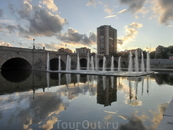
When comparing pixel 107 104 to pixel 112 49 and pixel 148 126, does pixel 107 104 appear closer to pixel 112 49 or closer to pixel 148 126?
pixel 148 126

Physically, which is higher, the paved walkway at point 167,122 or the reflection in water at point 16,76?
the reflection in water at point 16,76

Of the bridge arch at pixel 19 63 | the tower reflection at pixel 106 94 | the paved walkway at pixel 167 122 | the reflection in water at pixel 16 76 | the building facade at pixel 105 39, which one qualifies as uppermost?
the building facade at pixel 105 39

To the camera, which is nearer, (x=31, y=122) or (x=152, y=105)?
(x=31, y=122)

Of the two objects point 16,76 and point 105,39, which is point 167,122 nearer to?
point 16,76

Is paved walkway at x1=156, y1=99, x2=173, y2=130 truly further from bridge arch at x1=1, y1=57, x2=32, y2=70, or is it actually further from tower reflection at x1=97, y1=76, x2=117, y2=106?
bridge arch at x1=1, y1=57, x2=32, y2=70

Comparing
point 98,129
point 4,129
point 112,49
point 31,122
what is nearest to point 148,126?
point 98,129

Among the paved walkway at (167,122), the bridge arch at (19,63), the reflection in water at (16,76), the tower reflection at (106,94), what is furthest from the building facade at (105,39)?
the paved walkway at (167,122)

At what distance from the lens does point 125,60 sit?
73.3 metres

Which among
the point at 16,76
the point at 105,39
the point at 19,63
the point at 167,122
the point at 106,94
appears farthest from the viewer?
the point at 105,39

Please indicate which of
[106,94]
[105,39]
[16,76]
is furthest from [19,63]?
[105,39]

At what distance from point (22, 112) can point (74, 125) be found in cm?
229

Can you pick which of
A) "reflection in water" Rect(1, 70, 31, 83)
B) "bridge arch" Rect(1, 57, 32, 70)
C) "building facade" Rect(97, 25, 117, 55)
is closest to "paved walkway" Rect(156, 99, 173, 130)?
"reflection in water" Rect(1, 70, 31, 83)

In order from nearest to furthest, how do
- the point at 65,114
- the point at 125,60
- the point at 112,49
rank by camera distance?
the point at 65,114, the point at 125,60, the point at 112,49

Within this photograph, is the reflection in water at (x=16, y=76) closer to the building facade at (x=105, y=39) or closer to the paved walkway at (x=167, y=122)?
the paved walkway at (x=167, y=122)
